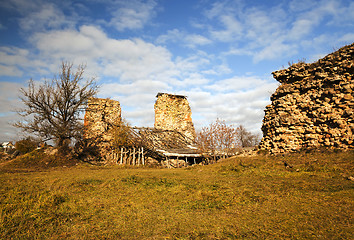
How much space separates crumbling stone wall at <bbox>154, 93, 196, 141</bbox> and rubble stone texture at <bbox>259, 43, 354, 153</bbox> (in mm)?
11629

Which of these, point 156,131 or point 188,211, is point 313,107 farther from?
point 156,131

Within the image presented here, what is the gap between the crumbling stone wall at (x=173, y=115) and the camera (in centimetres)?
2109

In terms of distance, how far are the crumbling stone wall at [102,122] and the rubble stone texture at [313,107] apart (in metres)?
12.5

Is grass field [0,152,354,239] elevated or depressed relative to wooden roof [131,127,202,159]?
depressed

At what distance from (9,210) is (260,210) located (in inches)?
182

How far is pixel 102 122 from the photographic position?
692 inches

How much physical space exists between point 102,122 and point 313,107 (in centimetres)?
1545

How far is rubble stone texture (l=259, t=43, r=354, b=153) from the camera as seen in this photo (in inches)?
295

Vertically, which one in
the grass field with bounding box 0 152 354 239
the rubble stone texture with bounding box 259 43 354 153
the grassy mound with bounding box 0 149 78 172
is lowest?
the grass field with bounding box 0 152 354 239

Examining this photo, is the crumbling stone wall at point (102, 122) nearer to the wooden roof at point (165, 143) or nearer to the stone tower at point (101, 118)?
the stone tower at point (101, 118)

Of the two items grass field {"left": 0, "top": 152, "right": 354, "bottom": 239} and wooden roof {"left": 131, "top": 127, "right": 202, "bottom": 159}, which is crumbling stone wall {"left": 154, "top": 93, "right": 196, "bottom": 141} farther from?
grass field {"left": 0, "top": 152, "right": 354, "bottom": 239}

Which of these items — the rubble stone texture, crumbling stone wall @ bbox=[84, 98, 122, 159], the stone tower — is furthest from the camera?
the stone tower

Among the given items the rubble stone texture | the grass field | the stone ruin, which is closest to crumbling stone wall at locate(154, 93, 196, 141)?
the stone ruin

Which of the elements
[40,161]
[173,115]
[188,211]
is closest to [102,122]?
[40,161]
